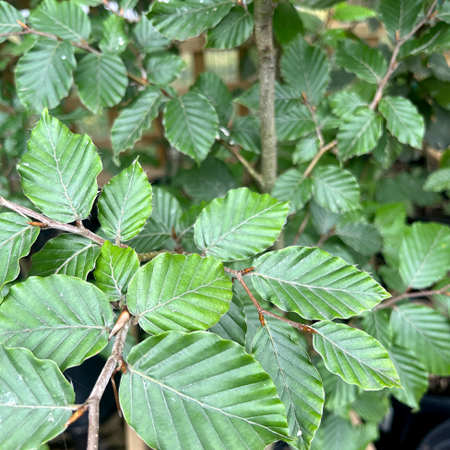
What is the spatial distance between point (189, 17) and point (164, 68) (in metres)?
Answer: 0.16

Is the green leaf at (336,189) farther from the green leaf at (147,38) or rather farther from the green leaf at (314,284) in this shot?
the green leaf at (147,38)

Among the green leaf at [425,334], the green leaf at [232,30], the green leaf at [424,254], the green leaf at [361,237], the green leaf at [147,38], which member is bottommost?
the green leaf at [425,334]

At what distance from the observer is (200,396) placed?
11.5 inches

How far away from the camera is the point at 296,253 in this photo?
1.33 feet

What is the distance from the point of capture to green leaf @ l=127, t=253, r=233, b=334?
0.34 m

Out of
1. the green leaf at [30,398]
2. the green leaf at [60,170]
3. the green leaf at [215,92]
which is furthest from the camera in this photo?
the green leaf at [215,92]

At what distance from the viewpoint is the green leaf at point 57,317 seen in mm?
330

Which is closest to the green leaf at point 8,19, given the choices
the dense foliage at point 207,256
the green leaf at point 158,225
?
the dense foliage at point 207,256

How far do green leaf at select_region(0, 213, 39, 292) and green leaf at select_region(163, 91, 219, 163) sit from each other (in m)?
0.30

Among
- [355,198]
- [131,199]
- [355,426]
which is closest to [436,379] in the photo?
[355,426]

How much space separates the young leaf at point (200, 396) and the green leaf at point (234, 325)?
135 mm

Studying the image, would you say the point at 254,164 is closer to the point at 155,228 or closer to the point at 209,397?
the point at 155,228

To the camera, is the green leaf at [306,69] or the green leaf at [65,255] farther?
the green leaf at [306,69]

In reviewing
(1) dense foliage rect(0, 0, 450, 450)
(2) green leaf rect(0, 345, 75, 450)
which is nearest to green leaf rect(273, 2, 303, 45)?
(1) dense foliage rect(0, 0, 450, 450)
